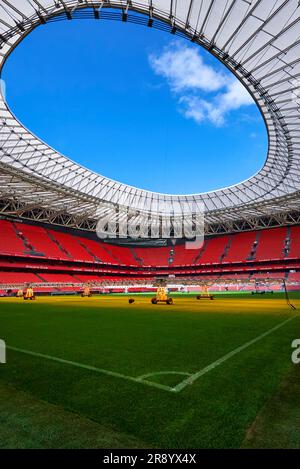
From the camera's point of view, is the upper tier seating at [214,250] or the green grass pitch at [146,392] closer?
the green grass pitch at [146,392]

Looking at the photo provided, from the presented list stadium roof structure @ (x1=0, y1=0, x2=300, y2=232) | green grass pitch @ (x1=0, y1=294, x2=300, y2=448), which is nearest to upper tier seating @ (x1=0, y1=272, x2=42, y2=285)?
stadium roof structure @ (x1=0, y1=0, x2=300, y2=232)

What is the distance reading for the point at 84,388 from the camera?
4875mm

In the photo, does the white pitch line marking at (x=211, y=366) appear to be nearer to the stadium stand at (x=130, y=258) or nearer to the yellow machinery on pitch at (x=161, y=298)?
the yellow machinery on pitch at (x=161, y=298)

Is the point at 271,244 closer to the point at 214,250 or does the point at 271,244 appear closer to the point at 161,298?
the point at 214,250

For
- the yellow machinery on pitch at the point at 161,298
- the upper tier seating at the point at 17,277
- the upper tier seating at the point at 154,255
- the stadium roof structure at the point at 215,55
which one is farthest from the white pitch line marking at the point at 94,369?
the upper tier seating at the point at 154,255

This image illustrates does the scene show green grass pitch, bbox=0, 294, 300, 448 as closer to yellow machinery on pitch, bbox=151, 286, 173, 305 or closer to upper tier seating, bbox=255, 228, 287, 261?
yellow machinery on pitch, bbox=151, 286, 173, 305

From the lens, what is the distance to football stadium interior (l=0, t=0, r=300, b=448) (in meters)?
3.69

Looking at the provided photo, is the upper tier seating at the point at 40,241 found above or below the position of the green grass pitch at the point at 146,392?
above

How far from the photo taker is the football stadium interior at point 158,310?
3.69 m

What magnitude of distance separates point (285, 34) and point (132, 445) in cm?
2597

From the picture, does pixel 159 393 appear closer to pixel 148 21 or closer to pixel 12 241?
pixel 148 21

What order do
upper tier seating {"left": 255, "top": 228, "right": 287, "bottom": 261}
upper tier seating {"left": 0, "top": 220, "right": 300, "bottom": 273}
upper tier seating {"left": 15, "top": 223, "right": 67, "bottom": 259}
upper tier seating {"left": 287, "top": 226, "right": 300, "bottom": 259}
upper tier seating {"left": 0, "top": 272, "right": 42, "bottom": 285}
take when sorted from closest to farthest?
upper tier seating {"left": 0, "top": 272, "right": 42, "bottom": 285}
upper tier seating {"left": 0, "top": 220, "right": 300, "bottom": 273}
upper tier seating {"left": 287, "top": 226, "right": 300, "bottom": 259}
upper tier seating {"left": 15, "top": 223, "right": 67, "bottom": 259}
upper tier seating {"left": 255, "top": 228, "right": 287, "bottom": 261}

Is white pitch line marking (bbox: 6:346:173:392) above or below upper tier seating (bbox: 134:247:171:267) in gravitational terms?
below

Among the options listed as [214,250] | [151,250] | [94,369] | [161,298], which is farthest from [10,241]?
[94,369]
